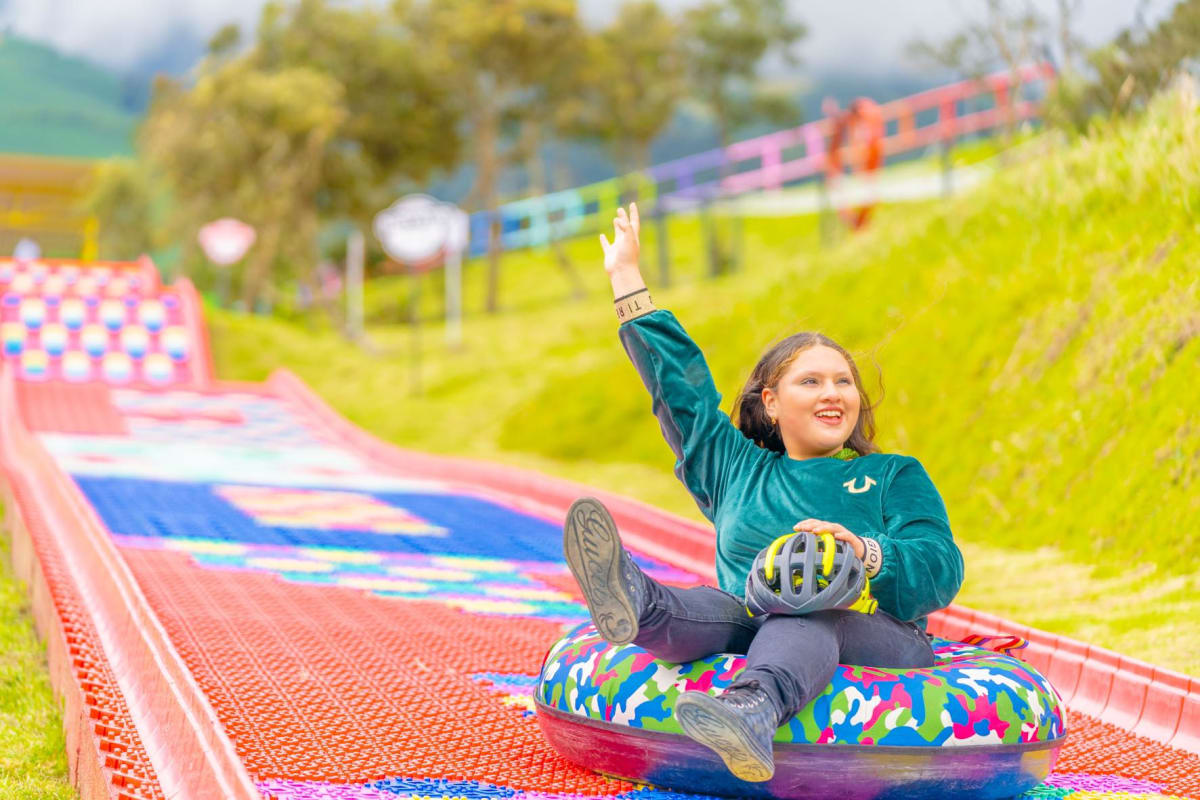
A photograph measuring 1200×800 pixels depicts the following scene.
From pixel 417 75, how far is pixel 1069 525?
13775 millimetres

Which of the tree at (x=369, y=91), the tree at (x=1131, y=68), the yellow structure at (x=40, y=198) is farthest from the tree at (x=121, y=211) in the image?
the tree at (x=1131, y=68)

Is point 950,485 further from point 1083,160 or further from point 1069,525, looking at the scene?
point 1083,160

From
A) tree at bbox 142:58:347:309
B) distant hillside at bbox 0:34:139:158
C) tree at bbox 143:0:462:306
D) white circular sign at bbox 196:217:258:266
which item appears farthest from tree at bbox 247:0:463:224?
distant hillside at bbox 0:34:139:158

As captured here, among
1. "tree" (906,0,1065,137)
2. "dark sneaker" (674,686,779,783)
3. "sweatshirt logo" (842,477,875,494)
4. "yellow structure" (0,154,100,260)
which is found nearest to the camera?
"dark sneaker" (674,686,779,783)

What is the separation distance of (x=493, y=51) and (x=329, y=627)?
13906 millimetres

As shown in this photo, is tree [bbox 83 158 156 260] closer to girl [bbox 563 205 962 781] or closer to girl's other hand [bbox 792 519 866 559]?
girl [bbox 563 205 962 781]

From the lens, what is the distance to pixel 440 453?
32.7ft

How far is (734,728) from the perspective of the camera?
2.11 metres

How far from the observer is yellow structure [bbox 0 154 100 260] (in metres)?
32.2

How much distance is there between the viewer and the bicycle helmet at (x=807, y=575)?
232cm

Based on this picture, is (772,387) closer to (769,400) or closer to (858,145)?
(769,400)

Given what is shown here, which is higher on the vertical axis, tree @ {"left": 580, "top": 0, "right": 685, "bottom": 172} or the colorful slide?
tree @ {"left": 580, "top": 0, "right": 685, "bottom": 172}

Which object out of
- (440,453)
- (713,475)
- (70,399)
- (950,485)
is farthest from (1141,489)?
(70,399)

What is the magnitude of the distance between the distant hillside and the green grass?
33.8m
